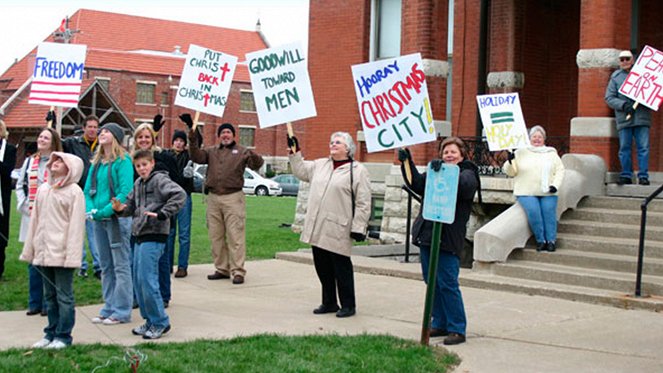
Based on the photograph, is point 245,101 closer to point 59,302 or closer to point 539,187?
point 539,187

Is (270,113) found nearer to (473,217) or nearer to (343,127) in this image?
(473,217)

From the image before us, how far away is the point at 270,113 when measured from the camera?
34.1 feet

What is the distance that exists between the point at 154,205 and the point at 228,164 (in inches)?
127

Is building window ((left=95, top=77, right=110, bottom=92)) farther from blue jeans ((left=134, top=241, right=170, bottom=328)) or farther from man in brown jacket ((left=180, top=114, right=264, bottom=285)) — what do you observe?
blue jeans ((left=134, top=241, right=170, bottom=328))

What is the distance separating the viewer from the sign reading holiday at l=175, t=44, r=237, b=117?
39.9 feet

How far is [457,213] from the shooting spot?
8078 millimetres

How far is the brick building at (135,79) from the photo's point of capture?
193ft

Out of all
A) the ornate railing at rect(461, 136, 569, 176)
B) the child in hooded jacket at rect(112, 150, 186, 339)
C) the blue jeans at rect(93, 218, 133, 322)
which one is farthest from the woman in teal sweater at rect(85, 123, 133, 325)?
the ornate railing at rect(461, 136, 569, 176)

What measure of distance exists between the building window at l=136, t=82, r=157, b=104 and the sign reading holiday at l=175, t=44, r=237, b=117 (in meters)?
55.5

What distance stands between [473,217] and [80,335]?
8573 mm

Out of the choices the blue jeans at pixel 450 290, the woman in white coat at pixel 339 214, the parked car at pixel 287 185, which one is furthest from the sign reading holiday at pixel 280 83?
the parked car at pixel 287 185

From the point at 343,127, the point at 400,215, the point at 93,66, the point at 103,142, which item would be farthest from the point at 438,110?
the point at 93,66

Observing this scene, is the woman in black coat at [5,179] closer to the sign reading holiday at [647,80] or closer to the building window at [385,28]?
the sign reading holiday at [647,80]

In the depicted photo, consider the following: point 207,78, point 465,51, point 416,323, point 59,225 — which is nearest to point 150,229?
point 59,225
